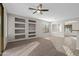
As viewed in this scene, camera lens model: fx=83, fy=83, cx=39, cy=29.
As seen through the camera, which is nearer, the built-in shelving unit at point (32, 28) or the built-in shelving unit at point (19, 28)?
the built-in shelving unit at point (19, 28)

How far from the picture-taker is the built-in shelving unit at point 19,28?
20.7 feet

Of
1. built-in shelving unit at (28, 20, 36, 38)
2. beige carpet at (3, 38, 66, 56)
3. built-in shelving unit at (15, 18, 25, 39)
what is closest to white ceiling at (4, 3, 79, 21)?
built-in shelving unit at (15, 18, 25, 39)

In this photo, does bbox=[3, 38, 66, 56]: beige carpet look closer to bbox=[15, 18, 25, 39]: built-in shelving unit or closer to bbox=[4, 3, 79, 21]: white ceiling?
bbox=[15, 18, 25, 39]: built-in shelving unit

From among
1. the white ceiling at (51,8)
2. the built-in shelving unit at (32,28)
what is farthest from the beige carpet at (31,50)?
the built-in shelving unit at (32,28)

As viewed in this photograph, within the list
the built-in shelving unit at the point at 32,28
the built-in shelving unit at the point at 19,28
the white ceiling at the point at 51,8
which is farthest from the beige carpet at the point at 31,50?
the built-in shelving unit at the point at 32,28

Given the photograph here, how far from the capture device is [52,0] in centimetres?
180

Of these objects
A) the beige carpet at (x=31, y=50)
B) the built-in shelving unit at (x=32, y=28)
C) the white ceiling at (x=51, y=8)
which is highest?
the white ceiling at (x=51, y=8)

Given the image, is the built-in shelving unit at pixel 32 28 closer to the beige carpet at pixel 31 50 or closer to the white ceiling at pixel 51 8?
the white ceiling at pixel 51 8

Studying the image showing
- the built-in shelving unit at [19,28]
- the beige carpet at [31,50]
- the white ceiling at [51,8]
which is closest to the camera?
the beige carpet at [31,50]

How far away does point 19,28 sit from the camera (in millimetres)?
6512

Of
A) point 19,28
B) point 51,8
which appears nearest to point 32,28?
point 19,28

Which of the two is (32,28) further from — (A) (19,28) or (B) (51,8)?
(B) (51,8)

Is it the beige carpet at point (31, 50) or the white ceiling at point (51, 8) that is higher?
the white ceiling at point (51, 8)

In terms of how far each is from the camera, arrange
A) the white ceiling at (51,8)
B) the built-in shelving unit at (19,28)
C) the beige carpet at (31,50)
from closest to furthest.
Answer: the beige carpet at (31,50) → the white ceiling at (51,8) → the built-in shelving unit at (19,28)
